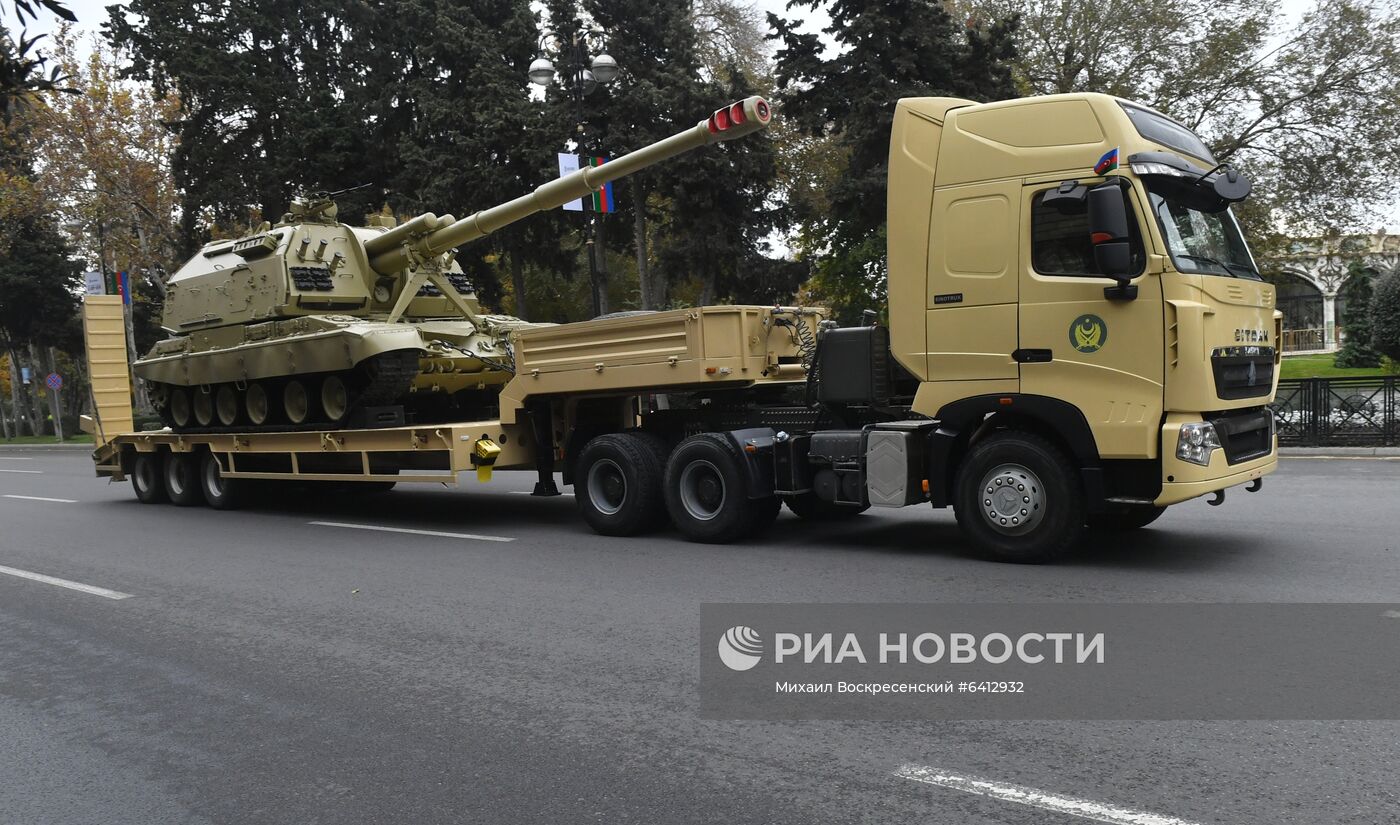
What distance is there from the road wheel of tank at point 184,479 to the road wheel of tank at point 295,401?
7.17 feet

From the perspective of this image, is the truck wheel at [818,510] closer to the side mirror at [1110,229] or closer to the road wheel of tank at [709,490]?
the road wheel of tank at [709,490]

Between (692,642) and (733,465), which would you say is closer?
(692,642)

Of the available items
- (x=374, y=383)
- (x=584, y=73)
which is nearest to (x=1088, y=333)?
(x=374, y=383)

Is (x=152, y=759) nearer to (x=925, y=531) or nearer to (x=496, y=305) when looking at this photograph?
(x=925, y=531)

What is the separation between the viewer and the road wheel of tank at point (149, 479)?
14656 mm

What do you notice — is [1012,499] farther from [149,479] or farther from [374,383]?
[149,479]

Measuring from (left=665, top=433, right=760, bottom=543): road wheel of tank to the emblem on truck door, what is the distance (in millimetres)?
2851

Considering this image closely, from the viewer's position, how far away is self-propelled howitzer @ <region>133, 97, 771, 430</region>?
11758mm

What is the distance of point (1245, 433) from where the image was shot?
7.55 m

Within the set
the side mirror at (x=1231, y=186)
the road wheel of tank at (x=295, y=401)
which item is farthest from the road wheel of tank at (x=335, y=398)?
the side mirror at (x=1231, y=186)

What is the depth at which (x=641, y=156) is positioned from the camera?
→ 1018 cm

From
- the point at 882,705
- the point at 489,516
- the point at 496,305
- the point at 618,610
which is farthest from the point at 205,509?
the point at 496,305

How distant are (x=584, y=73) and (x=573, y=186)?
1438 cm

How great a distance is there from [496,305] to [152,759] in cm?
3233
